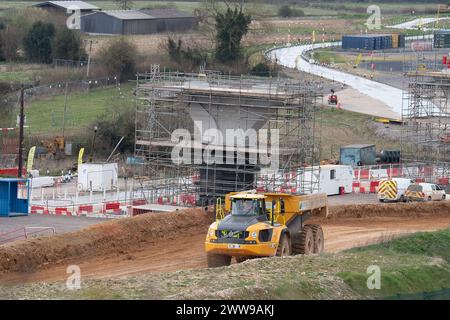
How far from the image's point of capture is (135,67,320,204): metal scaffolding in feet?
154

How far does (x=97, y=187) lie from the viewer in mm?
52594

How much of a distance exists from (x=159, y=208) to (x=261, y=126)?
5.24m

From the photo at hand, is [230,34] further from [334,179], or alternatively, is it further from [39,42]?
[334,179]

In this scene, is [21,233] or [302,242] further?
[21,233]

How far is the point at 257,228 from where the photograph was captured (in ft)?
102

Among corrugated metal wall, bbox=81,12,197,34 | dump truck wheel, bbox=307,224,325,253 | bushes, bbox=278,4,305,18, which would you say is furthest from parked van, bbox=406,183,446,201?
bushes, bbox=278,4,305,18

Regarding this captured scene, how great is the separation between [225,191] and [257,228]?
16496 mm

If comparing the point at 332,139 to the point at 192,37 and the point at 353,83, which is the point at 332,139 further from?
the point at 192,37

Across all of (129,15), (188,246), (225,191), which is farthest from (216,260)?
(129,15)

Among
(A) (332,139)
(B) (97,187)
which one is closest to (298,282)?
(B) (97,187)

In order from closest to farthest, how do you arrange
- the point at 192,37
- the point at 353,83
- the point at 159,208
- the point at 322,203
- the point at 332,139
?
the point at 322,203 < the point at 159,208 < the point at 332,139 < the point at 353,83 < the point at 192,37

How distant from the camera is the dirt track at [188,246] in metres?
32.3

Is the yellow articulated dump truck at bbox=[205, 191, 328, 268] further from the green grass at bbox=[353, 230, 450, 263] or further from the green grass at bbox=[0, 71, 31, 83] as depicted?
the green grass at bbox=[0, 71, 31, 83]

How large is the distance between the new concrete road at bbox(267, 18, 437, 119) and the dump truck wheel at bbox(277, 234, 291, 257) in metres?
42.7
